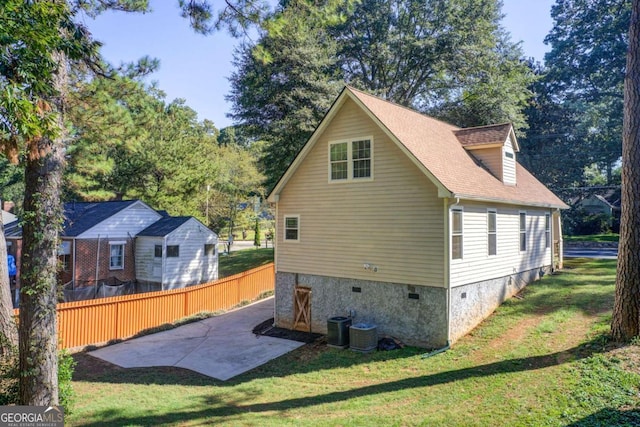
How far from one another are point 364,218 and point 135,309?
9.32 metres

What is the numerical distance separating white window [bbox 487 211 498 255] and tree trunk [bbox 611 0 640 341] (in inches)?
191

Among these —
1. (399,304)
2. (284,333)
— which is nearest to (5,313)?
(284,333)

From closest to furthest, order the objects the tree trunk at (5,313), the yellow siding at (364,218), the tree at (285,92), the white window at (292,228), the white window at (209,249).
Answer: the tree trunk at (5,313), the yellow siding at (364,218), the white window at (292,228), the tree at (285,92), the white window at (209,249)

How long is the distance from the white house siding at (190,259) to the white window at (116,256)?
2.67m

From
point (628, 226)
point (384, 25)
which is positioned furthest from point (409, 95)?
point (628, 226)

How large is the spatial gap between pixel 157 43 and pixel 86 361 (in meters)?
9.80

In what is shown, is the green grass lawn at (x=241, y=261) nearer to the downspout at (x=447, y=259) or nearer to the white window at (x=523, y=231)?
the white window at (x=523, y=231)

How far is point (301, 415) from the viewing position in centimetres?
827

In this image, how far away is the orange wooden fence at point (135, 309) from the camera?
44.8 ft

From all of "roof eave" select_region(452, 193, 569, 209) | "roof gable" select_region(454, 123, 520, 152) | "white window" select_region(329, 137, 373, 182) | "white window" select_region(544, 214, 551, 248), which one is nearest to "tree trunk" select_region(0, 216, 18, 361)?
"white window" select_region(329, 137, 373, 182)

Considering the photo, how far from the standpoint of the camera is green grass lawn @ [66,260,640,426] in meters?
7.80

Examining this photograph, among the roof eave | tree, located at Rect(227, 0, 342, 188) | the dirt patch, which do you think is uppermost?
tree, located at Rect(227, 0, 342, 188)

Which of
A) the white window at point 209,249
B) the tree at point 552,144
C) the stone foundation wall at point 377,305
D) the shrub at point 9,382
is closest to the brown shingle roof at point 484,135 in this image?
the stone foundation wall at point 377,305

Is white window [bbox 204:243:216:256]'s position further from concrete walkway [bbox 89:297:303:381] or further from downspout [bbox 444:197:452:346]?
downspout [bbox 444:197:452:346]
